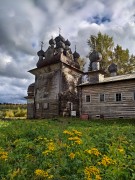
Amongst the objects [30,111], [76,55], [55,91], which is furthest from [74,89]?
[30,111]

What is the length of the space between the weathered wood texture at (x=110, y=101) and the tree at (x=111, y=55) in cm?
1145

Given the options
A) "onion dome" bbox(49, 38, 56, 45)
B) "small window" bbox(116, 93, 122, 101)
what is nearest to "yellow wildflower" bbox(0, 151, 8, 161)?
"small window" bbox(116, 93, 122, 101)

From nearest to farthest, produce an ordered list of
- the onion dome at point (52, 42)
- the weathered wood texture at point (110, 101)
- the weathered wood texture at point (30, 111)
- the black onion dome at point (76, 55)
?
the weathered wood texture at point (110, 101) < the weathered wood texture at point (30, 111) < the onion dome at point (52, 42) < the black onion dome at point (76, 55)

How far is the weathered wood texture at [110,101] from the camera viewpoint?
2259 centimetres

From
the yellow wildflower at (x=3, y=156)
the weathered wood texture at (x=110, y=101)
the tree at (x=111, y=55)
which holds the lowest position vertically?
the yellow wildflower at (x=3, y=156)

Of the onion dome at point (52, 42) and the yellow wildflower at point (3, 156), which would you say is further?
the onion dome at point (52, 42)

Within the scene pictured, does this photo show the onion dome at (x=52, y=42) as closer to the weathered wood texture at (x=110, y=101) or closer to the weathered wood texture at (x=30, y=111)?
the weathered wood texture at (x=30, y=111)

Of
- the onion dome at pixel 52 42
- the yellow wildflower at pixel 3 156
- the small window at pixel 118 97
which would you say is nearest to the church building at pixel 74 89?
the small window at pixel 118 97

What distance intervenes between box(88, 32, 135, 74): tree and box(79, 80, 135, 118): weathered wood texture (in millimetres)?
11449

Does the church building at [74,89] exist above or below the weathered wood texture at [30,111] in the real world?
above

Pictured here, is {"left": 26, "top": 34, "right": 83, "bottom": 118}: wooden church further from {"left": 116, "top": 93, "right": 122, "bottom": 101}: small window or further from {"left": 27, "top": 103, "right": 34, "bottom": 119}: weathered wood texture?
{"left": 116, "top": 93, "right": 122, "bottom": 101}: small window

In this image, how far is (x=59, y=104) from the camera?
29.6 meters

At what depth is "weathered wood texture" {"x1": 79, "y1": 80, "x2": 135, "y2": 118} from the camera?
74.1 feet

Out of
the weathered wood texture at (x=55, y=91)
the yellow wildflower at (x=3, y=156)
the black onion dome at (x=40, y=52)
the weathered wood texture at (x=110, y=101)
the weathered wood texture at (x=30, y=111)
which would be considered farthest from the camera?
the black onion dome at (x=40, y=52)
